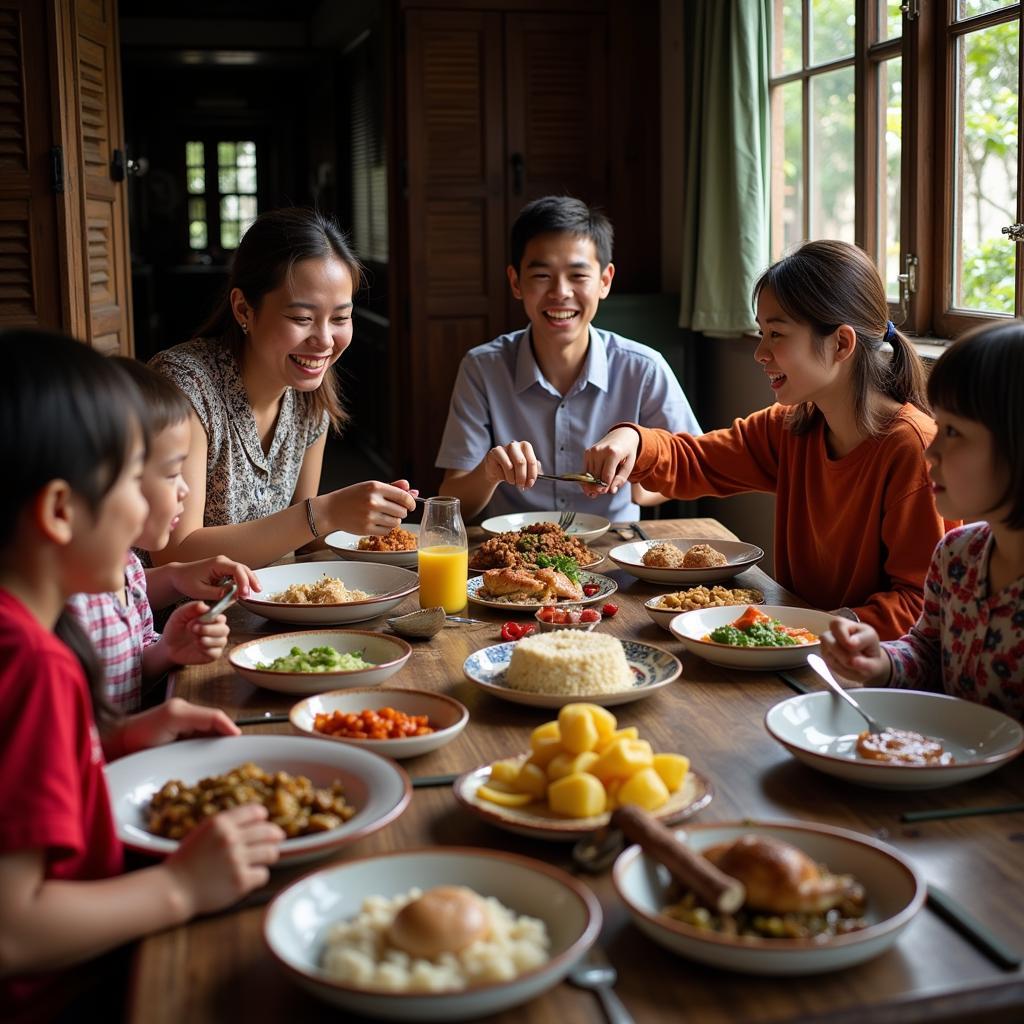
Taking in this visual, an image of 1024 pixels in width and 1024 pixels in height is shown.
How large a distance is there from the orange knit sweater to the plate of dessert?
49cm

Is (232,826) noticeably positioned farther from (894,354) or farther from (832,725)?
(894,354)

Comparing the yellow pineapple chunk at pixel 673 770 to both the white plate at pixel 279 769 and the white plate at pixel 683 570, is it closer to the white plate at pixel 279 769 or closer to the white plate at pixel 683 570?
the white plate at pixel 279 769

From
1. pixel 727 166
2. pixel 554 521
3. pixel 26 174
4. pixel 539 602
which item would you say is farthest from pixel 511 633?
pixel 727 166

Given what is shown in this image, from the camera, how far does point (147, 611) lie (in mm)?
1938

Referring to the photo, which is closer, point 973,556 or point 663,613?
point 973,556

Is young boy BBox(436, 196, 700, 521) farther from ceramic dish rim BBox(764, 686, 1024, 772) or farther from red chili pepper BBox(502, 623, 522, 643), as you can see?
ceramic dish rim BBox(764, 686, 1024, 772)

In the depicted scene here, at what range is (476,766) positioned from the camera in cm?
139

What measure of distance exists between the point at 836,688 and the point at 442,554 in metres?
0.76

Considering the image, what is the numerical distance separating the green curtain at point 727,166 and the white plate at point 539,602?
7.42 ft

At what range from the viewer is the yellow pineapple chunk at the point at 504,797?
48.1 inches

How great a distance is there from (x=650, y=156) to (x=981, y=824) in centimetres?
418

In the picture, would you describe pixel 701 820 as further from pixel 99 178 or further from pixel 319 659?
pixel 99 178

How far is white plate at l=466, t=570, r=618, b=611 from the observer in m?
2.03

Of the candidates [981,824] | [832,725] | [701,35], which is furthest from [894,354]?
[701,35]
